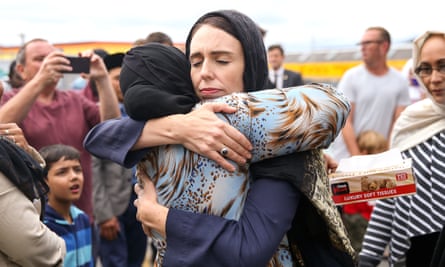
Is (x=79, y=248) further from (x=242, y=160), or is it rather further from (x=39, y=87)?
(x=242, y=160)

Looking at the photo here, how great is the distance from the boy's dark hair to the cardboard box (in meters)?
1.97

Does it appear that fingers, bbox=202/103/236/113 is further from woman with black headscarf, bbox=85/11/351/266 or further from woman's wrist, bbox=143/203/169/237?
woman's wrist, bbox=143/203/169/237

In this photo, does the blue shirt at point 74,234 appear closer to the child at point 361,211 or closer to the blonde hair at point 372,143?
the child at point 361,211

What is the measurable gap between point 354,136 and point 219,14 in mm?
3968

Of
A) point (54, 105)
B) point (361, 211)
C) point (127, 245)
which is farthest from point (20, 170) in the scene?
point (361, 211)

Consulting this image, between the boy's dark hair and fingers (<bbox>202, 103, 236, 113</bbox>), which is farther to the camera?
the boy's dark hair

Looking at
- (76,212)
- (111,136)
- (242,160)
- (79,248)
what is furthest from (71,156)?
(242,160)

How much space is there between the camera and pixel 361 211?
4.82 metres

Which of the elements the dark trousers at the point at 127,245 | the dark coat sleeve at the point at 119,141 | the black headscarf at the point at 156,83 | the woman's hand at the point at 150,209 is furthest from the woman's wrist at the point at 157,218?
the dark trousers at the point at 127,245

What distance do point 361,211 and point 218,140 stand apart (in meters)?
3.61

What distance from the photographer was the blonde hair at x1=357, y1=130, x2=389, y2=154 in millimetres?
5105

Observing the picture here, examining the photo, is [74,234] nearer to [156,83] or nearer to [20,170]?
[20,170]

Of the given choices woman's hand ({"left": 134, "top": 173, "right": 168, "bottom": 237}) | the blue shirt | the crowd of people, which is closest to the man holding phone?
the blue shirt

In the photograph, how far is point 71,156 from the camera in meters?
3.51
